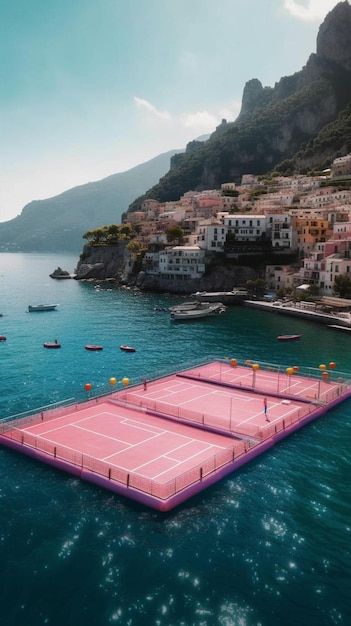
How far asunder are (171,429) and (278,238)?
10271 centimetres

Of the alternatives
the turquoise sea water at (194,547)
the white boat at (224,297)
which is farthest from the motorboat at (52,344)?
the white boat at (224,297)

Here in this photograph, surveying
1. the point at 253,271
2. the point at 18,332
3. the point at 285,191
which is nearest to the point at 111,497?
the point at 18,332

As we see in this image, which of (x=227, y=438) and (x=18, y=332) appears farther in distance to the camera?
(x=18, y=332)

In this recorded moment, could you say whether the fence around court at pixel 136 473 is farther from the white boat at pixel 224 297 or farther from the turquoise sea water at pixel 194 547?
the white boat at pixel 224 297

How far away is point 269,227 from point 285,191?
49.8 m

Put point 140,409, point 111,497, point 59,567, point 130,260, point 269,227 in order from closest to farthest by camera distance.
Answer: point 59,567 → point 111,497 → point 140,409 → point 269,227 → point 130,260

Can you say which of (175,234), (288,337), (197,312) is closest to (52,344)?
(197,312)

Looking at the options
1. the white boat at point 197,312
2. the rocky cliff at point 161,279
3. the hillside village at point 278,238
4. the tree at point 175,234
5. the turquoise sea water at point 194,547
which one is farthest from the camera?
the tree at point 175,234

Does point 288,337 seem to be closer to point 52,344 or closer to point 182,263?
point 52,344

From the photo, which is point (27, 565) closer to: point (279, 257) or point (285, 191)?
point (279, 257)

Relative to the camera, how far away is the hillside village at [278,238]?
108375mm

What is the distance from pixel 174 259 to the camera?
13250 centimetres

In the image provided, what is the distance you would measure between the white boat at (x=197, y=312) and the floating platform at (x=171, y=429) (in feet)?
125

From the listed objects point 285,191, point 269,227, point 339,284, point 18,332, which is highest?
point 285,191
